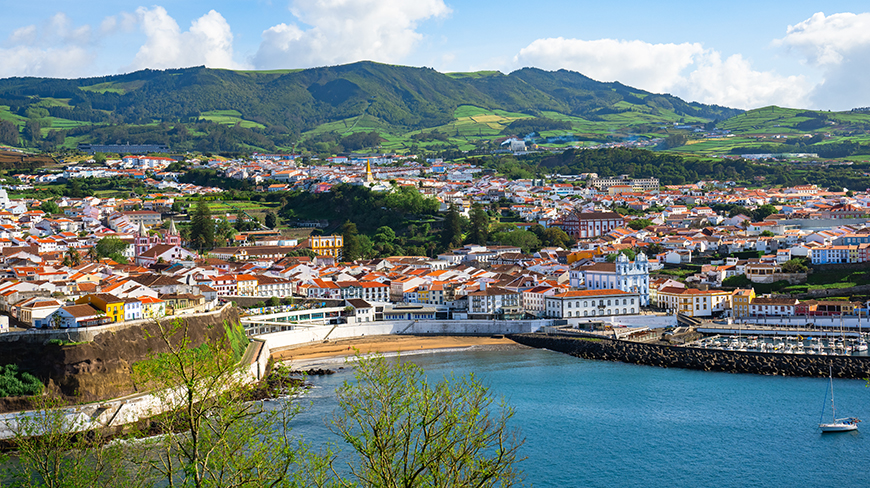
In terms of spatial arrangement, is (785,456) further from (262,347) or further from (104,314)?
(104,314)

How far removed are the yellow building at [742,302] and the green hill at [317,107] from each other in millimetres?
71048

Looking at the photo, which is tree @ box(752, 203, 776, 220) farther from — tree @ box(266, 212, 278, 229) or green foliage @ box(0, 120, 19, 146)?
green foliage @ box(0, 120, 19, 146)

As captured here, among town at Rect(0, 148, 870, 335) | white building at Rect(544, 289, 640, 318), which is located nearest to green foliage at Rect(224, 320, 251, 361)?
town at Rect(0, 148, 870, 335)

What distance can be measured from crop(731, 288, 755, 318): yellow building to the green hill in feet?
233

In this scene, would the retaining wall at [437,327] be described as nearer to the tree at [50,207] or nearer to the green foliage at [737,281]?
the green foliage at [737,281]

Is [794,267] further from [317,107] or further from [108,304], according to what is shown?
[317,107]

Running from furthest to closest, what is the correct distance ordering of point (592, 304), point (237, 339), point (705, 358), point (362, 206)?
point (362, 206) → point (592, 304) → point (705, 358) → point (237, 339)

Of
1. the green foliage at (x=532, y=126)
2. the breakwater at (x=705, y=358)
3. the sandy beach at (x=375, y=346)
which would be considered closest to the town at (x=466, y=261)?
the sandy beach at (x=375, y=346)

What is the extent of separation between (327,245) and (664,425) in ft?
94.5

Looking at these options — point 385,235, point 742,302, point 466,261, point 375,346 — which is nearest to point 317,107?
point 385,235

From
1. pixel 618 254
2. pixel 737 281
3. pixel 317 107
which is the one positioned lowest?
pixel 737 281

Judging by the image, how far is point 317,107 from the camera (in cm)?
13525

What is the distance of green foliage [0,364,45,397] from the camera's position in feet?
54.7

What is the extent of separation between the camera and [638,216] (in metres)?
51.4
